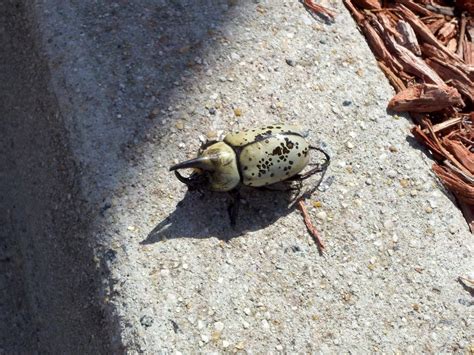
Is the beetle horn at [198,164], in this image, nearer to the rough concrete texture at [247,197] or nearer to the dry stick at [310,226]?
the rough concrete texture at [247,197]

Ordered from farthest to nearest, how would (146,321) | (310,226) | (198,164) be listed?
(310,226), (198,164), (146,321)

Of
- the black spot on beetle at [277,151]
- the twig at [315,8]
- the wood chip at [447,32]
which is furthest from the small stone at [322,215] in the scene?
the wood chip at [447,32]

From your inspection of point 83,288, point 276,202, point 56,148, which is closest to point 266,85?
point 276,202

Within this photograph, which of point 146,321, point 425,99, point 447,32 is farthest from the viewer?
point 447,32

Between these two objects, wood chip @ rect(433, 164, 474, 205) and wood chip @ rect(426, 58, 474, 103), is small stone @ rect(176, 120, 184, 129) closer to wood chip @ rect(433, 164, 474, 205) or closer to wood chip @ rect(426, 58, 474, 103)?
wood chip @ rect(433, 164, 474, 205)

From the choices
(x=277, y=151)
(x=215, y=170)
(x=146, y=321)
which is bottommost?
(x=146, y=321)

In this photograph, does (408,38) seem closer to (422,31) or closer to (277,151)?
(422,31)

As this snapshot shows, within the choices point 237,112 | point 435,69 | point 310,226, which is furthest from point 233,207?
point 435,69
